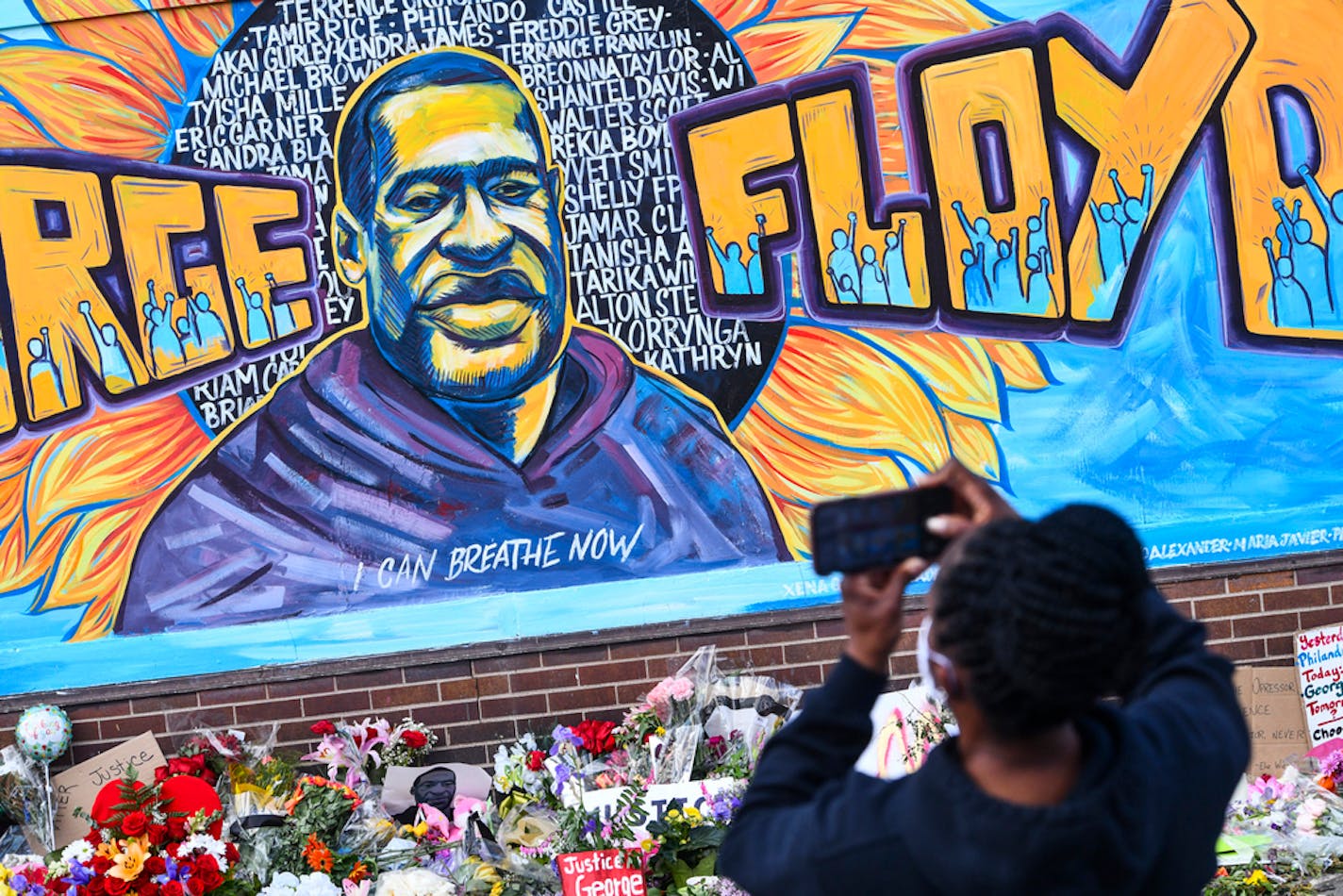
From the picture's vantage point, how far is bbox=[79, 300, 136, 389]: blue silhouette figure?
5.42 m

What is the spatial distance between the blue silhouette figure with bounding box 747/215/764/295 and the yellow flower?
298cm

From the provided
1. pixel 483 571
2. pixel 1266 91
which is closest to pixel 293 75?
pixel 483 571


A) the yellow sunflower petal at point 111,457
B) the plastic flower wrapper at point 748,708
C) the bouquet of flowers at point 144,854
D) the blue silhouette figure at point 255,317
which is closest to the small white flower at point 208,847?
the bouquet of flowers at point 144,854

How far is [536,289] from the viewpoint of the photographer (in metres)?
5.34

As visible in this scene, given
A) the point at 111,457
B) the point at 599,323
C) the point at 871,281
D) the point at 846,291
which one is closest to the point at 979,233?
the point at 871,281

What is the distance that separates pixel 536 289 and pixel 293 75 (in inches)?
52.1

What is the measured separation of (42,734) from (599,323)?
109 inches

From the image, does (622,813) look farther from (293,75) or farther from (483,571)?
(293,75)

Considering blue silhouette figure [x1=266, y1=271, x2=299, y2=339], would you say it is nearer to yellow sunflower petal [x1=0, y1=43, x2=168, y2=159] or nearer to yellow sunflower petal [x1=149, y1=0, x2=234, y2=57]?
yellow sunflower petal [x1=0, y1=43, x2=168, y2=159]

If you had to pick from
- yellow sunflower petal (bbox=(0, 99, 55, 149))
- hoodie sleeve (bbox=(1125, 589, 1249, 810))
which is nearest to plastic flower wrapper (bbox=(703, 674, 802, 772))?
hoodie sleeve (bbox=(1125, 589, 1249, 810))

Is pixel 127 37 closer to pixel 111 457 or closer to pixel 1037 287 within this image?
pixel 111 457

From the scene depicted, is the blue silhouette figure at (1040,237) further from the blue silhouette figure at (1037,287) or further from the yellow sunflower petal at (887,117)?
the yellow sunflower petal at (887,117)

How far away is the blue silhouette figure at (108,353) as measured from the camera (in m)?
5.42

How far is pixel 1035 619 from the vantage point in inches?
53.6
